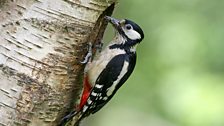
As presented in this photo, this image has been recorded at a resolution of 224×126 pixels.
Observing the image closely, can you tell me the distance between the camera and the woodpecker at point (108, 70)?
425cm

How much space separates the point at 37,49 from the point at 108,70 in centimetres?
74

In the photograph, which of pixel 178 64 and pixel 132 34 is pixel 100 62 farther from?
pixel 178 64

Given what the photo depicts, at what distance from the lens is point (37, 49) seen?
3.78 metres

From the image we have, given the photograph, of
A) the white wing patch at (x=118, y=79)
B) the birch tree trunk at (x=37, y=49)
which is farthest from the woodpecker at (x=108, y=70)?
the birch tree trunk at (x=37, y=49)

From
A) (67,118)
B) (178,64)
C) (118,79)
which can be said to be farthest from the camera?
(178,64)

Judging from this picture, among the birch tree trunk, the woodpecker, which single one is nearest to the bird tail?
the woodpecker

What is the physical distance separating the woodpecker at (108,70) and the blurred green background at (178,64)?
56.6 inches

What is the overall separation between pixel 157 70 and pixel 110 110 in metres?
2.31

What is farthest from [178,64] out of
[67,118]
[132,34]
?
[67,118]

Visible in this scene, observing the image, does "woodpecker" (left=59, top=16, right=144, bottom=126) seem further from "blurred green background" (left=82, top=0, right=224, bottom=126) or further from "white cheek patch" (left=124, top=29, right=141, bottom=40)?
"blurred green background" (left=82, top=0, right=224, bottom=126)

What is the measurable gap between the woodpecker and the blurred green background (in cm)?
144

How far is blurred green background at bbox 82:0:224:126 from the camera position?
6027 millimetres

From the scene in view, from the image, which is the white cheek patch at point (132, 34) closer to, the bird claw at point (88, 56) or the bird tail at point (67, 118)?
the bird claw at point (88, 56)

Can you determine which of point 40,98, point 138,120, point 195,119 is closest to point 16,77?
point 40,98
